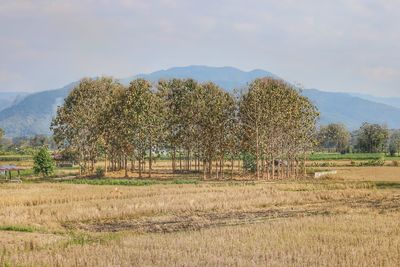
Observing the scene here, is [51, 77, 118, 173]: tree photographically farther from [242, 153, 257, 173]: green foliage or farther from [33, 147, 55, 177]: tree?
[242, 153, 257, 173]: green foliage

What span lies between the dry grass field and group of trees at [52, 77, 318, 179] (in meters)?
33.9

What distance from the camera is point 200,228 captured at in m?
31.8

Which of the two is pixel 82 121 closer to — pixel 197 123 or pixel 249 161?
pixel 197 123

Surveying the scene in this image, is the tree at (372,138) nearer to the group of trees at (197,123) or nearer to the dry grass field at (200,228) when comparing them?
the group of trees at (197,123)

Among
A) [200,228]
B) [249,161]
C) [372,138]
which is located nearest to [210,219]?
[200,228]

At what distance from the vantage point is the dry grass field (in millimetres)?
21266

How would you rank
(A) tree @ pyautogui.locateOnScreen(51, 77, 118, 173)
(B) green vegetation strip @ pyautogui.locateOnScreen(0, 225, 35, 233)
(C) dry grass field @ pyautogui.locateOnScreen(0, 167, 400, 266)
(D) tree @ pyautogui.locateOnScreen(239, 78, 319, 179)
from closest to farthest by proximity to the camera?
(C) dry grass field @ pyautogui.locateOnScreen(0, 167, 400, 266) < (B) green vegetation strip @ pyautogui.locateOnScreen(0, 225, 35, 233) < (D) tree @ pyautogui.locateOnScreen(239, 78, 319, 179) < (A) tree @ pyautogui.locateOnScreen(51, 77, 118, 173)

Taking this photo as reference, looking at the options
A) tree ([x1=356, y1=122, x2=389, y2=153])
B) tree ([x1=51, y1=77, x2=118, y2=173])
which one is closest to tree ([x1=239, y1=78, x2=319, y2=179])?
tree ([x1=51, y1=77, x2=118, y2=173])

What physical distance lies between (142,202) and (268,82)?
60393 millimetres

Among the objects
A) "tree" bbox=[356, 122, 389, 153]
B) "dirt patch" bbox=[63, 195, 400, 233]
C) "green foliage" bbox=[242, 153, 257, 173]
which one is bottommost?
"dirt patch" bbox=[63, 195, 400, 233]

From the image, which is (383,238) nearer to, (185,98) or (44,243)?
(44,243)

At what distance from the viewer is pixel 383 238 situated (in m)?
26.2

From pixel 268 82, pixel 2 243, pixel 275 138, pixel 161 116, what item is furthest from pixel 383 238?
pixel 268 82

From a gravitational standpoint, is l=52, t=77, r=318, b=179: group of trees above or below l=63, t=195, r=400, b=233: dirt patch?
above
